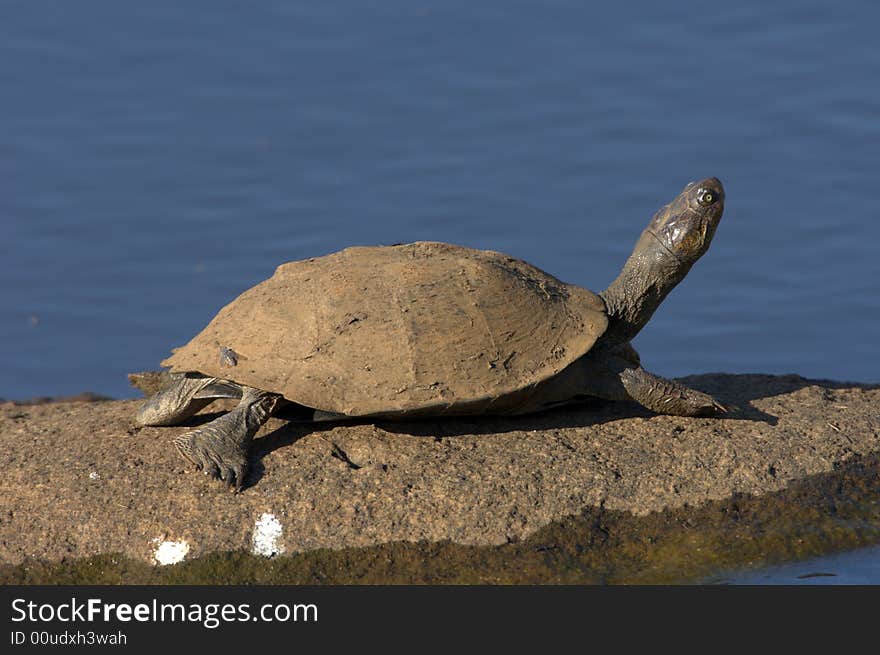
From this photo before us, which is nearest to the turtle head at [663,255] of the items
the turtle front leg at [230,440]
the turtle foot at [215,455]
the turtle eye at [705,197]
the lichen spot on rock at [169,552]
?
the turtle eye at [705,197]

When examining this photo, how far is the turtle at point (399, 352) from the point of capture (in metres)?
5.46

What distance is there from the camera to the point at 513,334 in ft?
18.6

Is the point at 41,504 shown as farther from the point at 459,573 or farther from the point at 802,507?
the point at 802,507

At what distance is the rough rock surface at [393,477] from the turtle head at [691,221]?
2.82 feet

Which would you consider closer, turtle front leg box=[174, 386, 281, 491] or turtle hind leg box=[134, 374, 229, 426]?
turtle front leg box=[174, 386, 281, 491]

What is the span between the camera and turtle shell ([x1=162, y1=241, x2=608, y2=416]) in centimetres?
547

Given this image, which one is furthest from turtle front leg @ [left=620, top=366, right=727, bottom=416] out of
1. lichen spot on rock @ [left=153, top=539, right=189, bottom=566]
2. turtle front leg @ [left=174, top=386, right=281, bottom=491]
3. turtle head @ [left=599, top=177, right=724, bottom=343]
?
lichen spot on rock @ [left=153, top=539, right=189, bottom=566]

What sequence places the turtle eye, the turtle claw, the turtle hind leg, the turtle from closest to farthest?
the turtle claw → the turtle → the turtle hind leg → the turtle eye

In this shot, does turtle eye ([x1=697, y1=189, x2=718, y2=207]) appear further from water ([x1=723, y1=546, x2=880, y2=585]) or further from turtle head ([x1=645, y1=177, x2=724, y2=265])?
water ([x1=723, y1=546, x2=880, y2=585])

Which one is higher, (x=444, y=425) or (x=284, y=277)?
(x=284, y=277)

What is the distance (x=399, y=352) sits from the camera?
551 cm

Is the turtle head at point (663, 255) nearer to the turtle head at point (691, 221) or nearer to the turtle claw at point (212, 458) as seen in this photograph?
the turtle head at point (691, 221)
